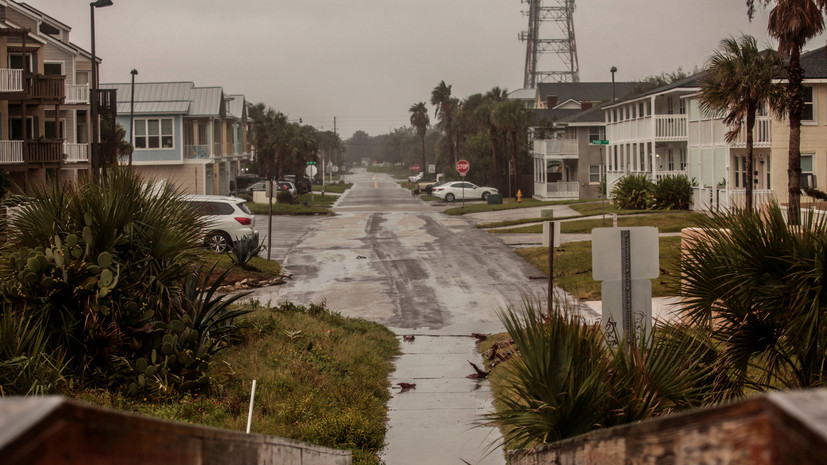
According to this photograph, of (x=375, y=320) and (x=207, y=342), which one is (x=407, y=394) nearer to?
(x=207, y=342)

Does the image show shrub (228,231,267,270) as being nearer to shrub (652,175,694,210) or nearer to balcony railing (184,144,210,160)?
shrub (652,175,694,210)

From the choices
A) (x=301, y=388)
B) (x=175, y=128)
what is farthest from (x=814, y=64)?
(x=175, y=128)

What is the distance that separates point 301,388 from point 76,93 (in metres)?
36.5

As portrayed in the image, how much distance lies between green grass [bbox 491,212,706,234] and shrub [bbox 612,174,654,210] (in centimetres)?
404

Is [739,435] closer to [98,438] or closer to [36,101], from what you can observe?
[98,438]

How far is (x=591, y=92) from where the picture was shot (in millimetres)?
93562

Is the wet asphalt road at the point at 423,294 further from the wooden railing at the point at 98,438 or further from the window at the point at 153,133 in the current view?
the window at the point at 153,133

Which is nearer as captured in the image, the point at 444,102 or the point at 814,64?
the point at 814,64

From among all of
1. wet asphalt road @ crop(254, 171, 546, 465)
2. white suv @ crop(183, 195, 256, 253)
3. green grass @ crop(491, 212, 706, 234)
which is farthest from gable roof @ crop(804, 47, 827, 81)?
white suv @ crop(183, 195, 256, 253)

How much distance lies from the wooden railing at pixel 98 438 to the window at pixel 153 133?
55.6 meters

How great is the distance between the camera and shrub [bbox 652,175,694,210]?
132ft

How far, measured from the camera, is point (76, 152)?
42.0 m

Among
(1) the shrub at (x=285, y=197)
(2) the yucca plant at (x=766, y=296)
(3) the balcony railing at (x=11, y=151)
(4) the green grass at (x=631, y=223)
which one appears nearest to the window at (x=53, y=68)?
(3) the balcony railing at (x=11, y=151)

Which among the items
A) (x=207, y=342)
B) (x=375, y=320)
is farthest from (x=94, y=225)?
(x=375, y=320)
